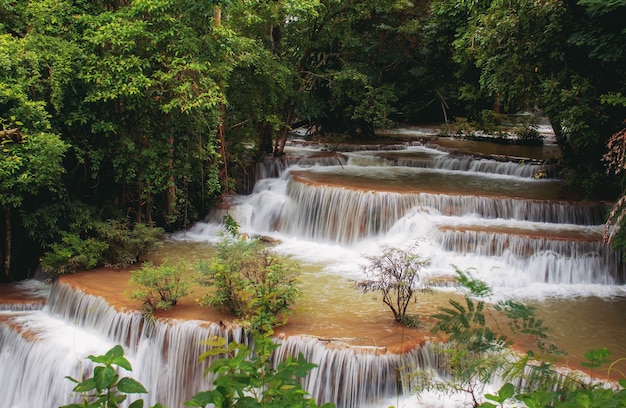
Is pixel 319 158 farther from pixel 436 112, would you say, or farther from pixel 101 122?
pixel 436 112

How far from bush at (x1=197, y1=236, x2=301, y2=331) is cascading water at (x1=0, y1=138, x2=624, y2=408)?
439 millimetres

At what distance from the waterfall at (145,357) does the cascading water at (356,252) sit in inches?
0.7

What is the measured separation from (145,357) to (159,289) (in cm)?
98

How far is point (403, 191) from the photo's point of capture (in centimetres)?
1287

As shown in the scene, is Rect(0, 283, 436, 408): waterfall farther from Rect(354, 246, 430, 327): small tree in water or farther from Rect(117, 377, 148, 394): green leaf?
Rect(117, 377, 148, 394): green leaf

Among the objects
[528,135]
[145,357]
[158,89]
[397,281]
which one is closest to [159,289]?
[145,357]

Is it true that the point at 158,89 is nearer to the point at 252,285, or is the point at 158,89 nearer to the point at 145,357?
the point at 252,285

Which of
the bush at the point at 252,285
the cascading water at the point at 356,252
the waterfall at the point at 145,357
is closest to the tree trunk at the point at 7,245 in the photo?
the cascading water at the point at 356,252

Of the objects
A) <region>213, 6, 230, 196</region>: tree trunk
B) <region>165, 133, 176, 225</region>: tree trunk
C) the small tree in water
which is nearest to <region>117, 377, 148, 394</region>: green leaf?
the small tree in water

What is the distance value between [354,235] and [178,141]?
4.17m

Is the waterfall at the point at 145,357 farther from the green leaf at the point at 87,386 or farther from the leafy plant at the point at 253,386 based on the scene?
the green leaf at the point at 87,386

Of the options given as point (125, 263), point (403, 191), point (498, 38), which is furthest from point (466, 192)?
point (125, 263)

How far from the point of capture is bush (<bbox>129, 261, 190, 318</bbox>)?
843cm

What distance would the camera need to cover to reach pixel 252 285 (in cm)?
798
